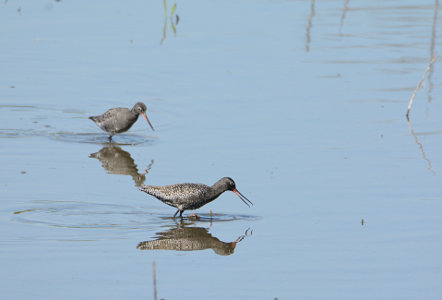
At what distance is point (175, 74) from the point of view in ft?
64.6

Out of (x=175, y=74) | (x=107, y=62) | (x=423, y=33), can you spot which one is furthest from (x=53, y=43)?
(x=423, y=33)

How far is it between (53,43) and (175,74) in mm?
4084

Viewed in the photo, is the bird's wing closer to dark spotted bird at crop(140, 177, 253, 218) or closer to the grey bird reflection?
dark spotted bird at crop(140, 177, 253, 218)

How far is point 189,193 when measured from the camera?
12.1 metres

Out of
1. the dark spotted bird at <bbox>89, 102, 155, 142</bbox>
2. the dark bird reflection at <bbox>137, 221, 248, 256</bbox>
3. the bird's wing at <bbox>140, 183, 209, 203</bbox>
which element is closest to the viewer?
the dark bird reflection at <bbox>137, 221, 248, 256</bbox>

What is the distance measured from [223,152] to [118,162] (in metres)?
1.67

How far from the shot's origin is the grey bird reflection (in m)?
13.9

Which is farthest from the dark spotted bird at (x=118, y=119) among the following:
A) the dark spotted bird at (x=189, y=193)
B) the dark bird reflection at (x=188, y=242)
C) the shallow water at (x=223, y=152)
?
the dark bird reflection at (x=188, y=242)

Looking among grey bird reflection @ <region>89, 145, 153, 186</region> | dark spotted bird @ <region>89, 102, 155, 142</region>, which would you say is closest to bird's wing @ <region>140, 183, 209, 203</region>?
grey bird reflection @ <region>89, 145, 153, 186</region>

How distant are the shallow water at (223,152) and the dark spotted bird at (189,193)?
0.73ft

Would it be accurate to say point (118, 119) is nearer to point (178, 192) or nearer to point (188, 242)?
point (178, 192)

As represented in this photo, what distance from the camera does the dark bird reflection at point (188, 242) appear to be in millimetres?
10727

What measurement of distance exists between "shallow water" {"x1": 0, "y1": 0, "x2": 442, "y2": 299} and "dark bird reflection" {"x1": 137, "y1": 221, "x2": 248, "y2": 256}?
1.4 inches

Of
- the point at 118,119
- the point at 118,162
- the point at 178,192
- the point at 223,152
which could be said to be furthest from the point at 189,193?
the point at 118,119
